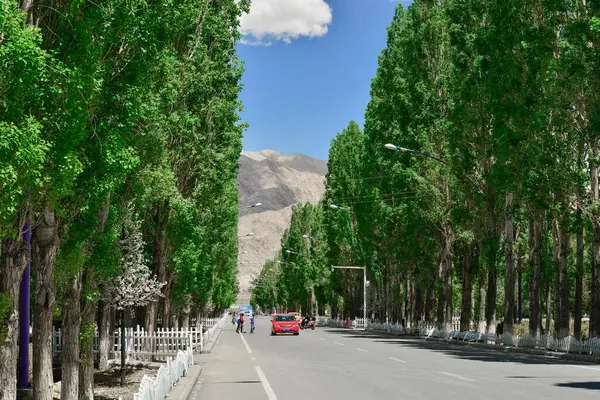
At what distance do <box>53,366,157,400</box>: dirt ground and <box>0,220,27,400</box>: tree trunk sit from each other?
6.36 m

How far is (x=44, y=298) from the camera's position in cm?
1585

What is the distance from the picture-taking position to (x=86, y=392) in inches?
738

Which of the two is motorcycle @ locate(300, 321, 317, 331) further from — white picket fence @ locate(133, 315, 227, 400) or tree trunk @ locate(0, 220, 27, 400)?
tree trunk @ locate(0, 220, 27, 400)

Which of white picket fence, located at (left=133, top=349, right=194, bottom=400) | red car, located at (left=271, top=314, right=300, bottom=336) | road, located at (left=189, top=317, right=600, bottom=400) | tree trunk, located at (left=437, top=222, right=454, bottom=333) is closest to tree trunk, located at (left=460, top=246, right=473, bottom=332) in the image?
tree trunk, located at (left=437, top=222, right=454, bottom=333)

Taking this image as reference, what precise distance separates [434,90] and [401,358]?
24.9 metres

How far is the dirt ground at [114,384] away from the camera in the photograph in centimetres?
2112

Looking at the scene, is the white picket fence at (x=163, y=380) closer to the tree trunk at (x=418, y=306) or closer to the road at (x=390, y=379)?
the road at (x=390, y=379)

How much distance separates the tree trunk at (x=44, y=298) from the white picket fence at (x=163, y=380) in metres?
1.98

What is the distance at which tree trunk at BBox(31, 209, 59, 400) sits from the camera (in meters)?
15.3

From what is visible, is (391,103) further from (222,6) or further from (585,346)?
(585,346)

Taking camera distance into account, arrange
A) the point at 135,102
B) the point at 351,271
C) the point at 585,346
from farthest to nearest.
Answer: the point at 351,271
the point at 585,346
the point at 135,102

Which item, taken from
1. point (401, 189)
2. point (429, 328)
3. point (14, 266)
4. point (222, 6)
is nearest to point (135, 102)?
point (14, 266)

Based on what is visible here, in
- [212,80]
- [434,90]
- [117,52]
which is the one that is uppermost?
[434,90]

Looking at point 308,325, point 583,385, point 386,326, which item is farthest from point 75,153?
point 308,325
